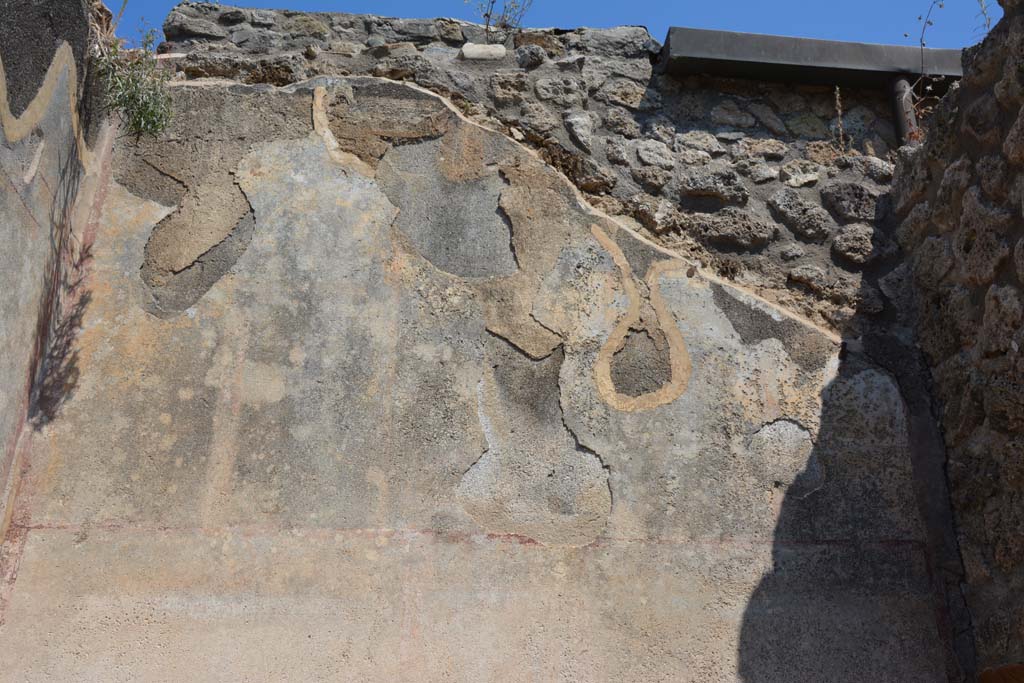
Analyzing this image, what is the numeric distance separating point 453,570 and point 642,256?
46.7 inches

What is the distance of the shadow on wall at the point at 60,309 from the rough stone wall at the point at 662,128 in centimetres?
72

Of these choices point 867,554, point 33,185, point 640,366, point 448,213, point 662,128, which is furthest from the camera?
point 662,128

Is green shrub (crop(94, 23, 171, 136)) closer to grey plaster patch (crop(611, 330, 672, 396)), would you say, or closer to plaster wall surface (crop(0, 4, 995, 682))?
plaster wall surface (crop(0, 4, 995, 682))

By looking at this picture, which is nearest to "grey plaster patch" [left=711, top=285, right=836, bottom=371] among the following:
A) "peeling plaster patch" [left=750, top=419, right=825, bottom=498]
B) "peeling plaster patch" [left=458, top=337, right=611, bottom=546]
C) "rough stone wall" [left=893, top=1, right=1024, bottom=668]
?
"peeling plaster patch" [left=750, top=419, right=825, bottom=498]

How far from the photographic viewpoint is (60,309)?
9.03ft

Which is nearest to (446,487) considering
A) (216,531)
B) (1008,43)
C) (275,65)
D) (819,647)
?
(216,531)

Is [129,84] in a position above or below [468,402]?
above

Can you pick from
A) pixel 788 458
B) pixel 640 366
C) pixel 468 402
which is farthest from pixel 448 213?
pixel 788 458

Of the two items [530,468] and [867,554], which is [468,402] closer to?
[530,468]

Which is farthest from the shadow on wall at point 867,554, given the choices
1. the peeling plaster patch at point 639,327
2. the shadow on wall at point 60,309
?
the shadow on wall at point 60,309

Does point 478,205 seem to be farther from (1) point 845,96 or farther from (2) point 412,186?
(1) point 845,96

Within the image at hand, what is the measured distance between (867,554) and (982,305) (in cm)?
82

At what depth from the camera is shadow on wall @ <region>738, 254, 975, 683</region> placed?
2.57 metres

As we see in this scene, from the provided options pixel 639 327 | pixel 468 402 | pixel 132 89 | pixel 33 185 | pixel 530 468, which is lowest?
pixel 530 468
